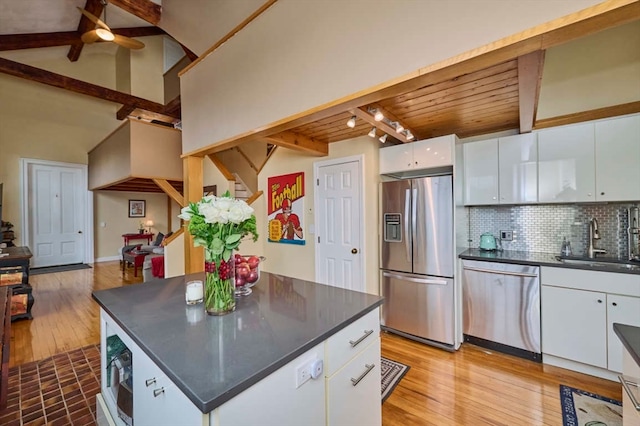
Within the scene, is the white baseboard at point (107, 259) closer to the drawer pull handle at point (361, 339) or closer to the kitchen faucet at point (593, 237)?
the drawer pull handle at point (361, 339)

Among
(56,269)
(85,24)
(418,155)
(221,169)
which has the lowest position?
(56,269)

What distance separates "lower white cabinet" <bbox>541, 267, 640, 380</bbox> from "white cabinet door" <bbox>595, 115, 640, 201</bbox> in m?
0.74

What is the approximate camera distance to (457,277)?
2676mm

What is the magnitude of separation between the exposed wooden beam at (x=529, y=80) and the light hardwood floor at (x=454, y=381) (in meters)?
2.16

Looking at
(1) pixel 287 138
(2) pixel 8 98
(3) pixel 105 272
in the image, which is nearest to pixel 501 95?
(1) pixel 287 138

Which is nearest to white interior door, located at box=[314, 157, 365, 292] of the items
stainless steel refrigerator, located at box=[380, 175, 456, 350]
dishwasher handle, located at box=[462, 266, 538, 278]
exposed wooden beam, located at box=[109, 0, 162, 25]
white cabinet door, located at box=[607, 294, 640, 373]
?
stainless steel refrigerator, located at box=[380, 175, 456, 350]

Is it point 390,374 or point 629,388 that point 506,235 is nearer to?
point 390,374

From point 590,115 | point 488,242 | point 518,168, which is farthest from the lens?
point 488,242

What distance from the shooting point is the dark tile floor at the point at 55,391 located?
1781 mm

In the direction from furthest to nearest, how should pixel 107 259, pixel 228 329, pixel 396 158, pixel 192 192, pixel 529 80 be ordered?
1. pixel 107 259
2. pixel 192 192
3. pixel 396 158
4. pixel 529 80
5. pixel 228 329

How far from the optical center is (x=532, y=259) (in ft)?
7.97

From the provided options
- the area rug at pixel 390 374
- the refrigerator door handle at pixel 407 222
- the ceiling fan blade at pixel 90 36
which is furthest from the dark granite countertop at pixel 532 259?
the ceiling fan blade at pixel 90 36

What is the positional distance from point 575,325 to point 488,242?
3.21ft

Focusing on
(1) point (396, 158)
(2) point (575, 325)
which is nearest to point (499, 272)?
(2) point (575, 325)
